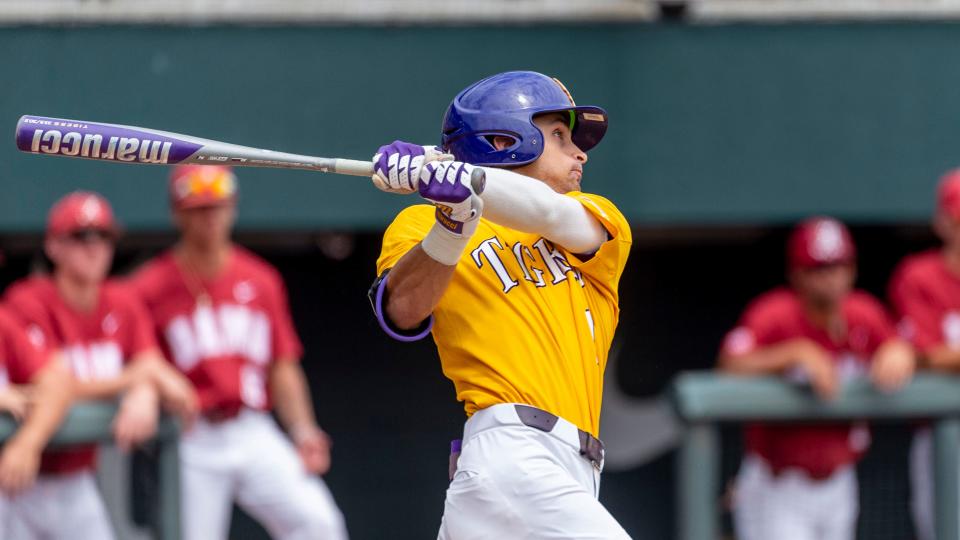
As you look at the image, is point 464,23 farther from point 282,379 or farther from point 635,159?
point 282,379

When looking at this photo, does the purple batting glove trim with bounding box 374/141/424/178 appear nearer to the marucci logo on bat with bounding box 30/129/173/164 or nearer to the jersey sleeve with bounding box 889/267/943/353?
the marucci logo on bat with bounding box 30/129/173/164

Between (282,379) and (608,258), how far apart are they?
2.48 m

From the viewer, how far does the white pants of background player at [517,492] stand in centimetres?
317

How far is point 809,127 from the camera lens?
20.8ft

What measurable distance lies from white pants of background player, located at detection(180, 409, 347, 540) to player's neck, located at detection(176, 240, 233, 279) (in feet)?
1.71

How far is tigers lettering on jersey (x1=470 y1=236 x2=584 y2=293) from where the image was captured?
336 centimetres

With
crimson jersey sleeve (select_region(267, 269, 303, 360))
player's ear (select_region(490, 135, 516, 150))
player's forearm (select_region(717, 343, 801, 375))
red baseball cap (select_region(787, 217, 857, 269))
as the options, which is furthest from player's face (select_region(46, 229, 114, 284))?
red baseball cap (select_region(787, 217, 857, 269))

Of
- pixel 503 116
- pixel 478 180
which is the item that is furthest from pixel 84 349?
pixel 478 180

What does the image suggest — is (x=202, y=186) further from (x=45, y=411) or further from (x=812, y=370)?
(x=812, y=370)

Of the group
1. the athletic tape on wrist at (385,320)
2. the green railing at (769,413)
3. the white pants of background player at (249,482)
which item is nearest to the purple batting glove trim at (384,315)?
the athletic tape on wrist at (385,320)

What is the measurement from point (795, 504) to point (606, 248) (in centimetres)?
230

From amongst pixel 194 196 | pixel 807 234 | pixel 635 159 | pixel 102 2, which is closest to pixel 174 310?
pixel 194 196

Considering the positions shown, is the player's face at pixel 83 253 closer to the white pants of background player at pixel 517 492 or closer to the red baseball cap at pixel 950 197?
the white pants of background player at pixel 517 492

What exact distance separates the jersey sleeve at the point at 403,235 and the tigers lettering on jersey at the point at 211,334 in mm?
2155
